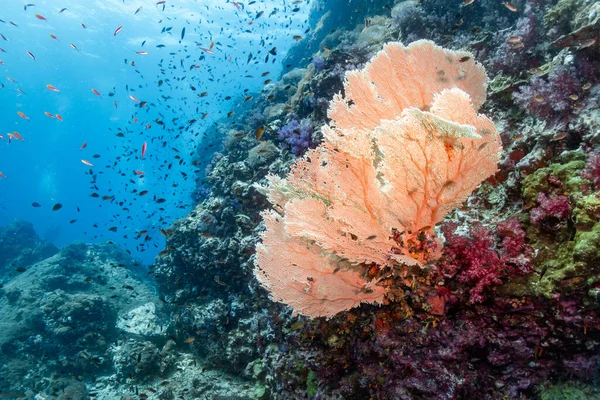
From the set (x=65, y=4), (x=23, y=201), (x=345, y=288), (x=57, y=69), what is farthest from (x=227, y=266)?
(x=23, y=201)

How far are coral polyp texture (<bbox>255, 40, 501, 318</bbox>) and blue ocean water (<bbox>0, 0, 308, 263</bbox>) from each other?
7.07 meters

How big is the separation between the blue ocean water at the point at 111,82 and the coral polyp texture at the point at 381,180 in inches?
278

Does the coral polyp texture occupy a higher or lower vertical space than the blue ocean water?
lower

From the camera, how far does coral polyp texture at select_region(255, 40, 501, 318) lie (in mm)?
2674

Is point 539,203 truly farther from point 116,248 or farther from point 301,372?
point 116,248

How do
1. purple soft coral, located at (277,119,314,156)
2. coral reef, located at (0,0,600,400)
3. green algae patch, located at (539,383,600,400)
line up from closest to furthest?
green algae patch, located at (539,383,600,400)
coral reef, located at (0,0,600,400)
purple soft coral, located at (277,119,314,156)

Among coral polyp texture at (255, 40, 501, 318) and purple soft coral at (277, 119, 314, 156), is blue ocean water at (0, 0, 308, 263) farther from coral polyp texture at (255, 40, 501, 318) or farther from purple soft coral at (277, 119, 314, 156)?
coral polyp texture at (255, 40, 501, 318)

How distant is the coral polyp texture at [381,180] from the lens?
8.77 ft

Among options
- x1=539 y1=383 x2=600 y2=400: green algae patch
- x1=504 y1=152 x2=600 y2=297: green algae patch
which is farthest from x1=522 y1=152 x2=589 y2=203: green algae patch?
x1=539 y1=383 x2=600 y2=400: green algae patch

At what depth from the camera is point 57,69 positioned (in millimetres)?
57469

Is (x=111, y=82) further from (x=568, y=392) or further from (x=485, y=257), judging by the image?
(x=568, y=392)

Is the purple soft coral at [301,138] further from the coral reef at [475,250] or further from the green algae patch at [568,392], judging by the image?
the green algae patch at [568,392]

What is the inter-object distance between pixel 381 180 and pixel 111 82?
75055 millimetres

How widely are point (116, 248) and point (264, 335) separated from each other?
23.6 m
